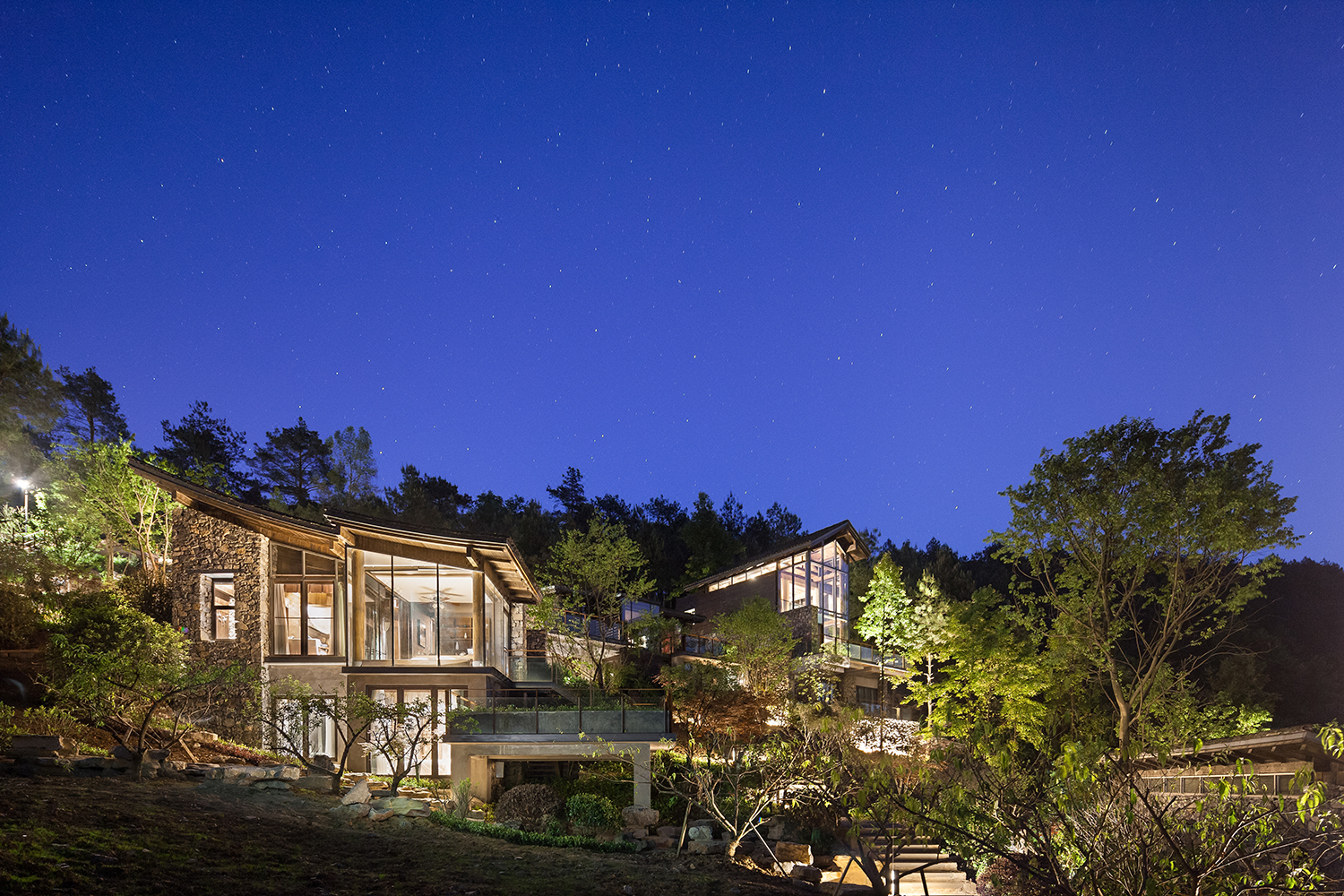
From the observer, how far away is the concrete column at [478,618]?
2202 cm

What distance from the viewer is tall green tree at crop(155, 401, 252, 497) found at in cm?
4938

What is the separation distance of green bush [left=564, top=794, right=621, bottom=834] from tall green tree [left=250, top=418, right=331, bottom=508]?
116 feet

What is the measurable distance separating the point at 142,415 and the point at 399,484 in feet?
125

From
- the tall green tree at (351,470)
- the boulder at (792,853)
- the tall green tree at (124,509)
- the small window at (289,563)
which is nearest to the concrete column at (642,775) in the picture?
the boulder at (792,853)

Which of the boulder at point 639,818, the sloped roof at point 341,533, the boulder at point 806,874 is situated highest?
the sloped roof at point 341,533

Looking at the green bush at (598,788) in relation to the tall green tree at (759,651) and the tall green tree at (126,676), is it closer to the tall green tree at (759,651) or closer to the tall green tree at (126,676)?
the tall green tree at (759,651)

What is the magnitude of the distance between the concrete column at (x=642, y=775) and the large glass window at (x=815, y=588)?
17.5 meters

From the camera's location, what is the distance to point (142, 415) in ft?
246

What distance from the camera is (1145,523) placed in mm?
20234

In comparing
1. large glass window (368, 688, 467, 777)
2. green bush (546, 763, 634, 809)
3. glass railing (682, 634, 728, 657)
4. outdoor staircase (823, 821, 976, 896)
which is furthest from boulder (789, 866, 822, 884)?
glass railing (682, 634, 728, 657)

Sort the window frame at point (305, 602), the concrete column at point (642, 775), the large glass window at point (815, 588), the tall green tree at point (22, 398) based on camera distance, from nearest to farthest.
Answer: the concrete column at point (642, 775) < the window frame at point (305, 602) < the tall green tree at point (22, 398) < the large glass window at point (815, 588)

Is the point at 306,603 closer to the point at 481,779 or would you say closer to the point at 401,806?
the point at 481,779

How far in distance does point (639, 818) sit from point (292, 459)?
3842 centimetres

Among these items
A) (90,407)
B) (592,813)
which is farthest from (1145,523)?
(90,407)
